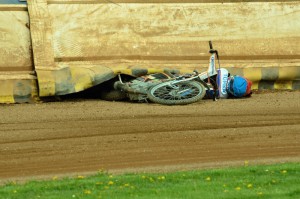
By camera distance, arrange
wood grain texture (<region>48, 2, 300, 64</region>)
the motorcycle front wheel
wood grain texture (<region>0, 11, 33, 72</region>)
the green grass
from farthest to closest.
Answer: wood grain texture (<region>48, 2, 300, 64</region>)
wood grain texture (<region>0, 11, 33, 72</region>)
the motorcycle front wheel
the green grass

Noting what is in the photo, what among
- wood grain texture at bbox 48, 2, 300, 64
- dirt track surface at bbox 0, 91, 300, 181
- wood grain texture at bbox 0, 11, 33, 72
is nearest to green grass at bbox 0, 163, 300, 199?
dirt track surface at bbox 0, 91, 300, 181

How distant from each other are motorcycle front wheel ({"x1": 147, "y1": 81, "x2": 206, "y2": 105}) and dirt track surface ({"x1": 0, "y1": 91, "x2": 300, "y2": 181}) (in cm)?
17

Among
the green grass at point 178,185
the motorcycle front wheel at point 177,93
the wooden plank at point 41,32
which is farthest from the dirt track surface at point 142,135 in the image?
the wooden plank at point 41,32

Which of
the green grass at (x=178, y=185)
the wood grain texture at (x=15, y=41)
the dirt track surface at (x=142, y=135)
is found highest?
the wood grain texture at (x=15, y=41)

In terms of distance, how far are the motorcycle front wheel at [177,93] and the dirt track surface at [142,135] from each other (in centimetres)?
17

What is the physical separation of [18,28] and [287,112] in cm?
608

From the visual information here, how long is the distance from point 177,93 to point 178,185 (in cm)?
701

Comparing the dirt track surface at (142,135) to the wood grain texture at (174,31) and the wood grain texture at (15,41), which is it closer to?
the wood grain texture at (15,41)

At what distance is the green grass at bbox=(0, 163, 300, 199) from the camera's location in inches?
373

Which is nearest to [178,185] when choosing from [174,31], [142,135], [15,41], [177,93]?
[142,135]

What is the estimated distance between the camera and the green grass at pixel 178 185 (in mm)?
9477

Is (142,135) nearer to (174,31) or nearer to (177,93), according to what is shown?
(177,93)

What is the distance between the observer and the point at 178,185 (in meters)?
9.95

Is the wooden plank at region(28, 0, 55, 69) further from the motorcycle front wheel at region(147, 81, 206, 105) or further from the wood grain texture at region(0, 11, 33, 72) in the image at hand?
the motorcycle front wheel at region(147, 81, 206, 105)
